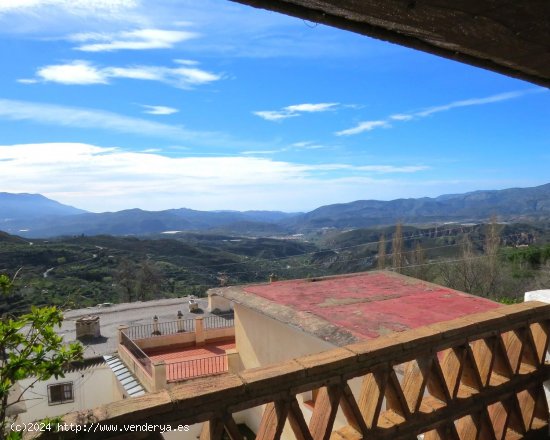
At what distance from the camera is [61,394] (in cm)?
1811

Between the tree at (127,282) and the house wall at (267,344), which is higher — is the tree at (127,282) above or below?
below

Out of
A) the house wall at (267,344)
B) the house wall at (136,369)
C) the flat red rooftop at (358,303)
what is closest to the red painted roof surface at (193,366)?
the house wall at (136,369)

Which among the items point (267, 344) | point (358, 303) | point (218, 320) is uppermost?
point (358, 303)

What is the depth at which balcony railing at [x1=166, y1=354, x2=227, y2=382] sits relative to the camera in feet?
45.3

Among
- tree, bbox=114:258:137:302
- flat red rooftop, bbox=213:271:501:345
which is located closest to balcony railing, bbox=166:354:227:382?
flat red rooftop, bbox=213:271:501:345

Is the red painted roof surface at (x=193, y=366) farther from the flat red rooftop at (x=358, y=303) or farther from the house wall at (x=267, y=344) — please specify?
the flat red rooftop at (x=358, y=303)

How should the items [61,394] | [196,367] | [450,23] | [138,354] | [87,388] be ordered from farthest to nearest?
[87,388] < [61,394] < [138,354] < [196,367] < [450,23]

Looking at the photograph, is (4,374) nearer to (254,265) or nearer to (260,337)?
(260,337)

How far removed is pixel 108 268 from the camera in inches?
2237

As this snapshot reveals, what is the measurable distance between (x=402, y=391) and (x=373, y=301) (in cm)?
630

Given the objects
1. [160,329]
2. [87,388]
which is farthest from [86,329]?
[87,388]

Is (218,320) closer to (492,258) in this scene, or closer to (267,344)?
(267,344)

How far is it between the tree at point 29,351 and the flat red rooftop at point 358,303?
4.86 metres

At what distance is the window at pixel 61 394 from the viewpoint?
18.0 meters
